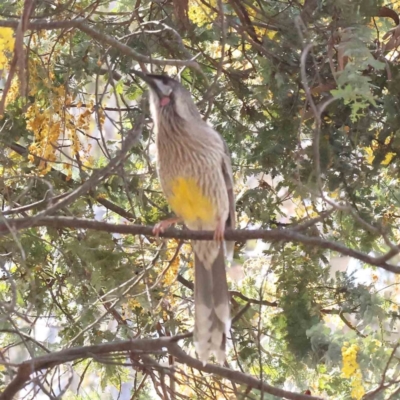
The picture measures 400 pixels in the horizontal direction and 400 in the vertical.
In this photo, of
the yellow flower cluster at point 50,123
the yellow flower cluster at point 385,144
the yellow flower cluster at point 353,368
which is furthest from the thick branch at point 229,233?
the yellow flower cluster at point 385,144

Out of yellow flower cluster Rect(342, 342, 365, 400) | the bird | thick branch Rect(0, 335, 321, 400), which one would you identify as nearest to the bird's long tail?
the bird

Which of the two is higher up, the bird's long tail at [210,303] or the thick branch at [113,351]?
the bird's long tail at [210,303]

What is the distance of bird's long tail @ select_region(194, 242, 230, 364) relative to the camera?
2881mm

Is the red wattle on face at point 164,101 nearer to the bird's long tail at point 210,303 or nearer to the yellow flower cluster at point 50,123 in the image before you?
the yellow flower cluster at point 50,123

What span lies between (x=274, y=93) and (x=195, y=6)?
63cm

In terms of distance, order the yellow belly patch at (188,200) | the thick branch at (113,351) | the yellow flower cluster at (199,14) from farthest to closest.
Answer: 1. the yellow flower cluster at (199,14)
2. the yellow belly patch at (188,200)
3. the thick branch at (113,351)

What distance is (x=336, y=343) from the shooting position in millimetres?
2943

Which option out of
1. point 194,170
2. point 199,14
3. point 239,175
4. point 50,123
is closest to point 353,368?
point 194,170

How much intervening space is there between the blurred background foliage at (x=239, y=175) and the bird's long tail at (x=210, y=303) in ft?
0.40

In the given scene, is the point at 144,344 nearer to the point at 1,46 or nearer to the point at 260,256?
the point at 1,46

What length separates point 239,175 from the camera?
363 centimetres

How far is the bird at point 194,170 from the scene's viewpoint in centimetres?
310

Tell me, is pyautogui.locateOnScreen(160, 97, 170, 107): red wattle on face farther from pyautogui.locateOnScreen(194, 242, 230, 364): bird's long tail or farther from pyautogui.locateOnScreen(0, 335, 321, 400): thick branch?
pyautogui.locateOnScreen(0, 335, 321, 400): thick branch

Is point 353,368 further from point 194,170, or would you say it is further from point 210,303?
point 194,170
